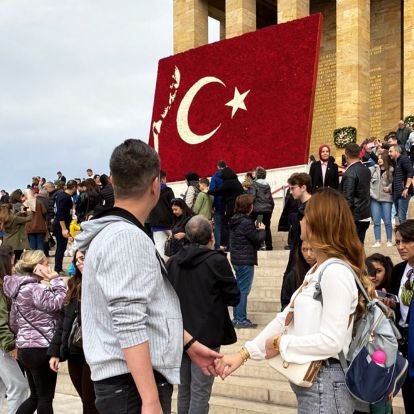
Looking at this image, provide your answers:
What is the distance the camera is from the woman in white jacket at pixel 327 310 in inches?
96.0

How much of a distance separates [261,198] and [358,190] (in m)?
3.82

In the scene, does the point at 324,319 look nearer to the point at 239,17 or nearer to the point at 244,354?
the point at 244,354

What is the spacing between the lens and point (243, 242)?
7.38m

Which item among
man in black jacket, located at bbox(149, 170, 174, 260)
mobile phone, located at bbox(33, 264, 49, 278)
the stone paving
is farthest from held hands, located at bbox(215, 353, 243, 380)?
man in black jacket, located at bbox(149, 170, 174, 260)

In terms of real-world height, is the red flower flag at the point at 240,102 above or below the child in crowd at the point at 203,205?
above

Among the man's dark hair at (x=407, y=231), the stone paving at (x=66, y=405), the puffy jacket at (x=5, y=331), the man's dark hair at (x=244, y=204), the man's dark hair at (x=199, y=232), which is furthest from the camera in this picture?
the man's dark hair at (x=244, y=204)

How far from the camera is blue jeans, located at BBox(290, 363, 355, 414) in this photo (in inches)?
97.9

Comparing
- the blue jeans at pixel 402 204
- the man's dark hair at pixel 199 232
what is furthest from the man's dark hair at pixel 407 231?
the blue jeans at pixel 402 204

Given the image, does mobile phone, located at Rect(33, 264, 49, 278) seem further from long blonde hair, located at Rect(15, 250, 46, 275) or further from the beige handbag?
the beige handbag

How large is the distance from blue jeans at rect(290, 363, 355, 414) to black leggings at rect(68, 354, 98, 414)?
2.14 metres

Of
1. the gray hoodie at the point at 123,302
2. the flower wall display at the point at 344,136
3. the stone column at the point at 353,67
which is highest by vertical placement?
the stone column at the point at 353,67

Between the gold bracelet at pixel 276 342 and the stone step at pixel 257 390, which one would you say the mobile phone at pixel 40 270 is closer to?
the stone step at pixel 257 390

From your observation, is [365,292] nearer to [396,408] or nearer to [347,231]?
[347,231]

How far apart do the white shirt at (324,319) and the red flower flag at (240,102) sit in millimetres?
13534
